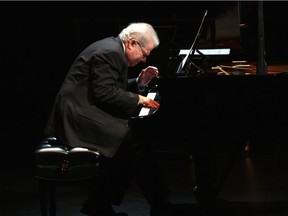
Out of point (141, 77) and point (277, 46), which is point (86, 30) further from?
point (141, 77)

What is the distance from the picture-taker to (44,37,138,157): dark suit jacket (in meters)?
2.74

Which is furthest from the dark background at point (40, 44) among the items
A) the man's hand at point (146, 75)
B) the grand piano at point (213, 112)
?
the grand piano at point (213, 112)

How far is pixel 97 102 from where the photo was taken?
2791mm

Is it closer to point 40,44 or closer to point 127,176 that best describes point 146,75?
point 127,176

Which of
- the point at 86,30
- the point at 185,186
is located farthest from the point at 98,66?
the point at 86,30

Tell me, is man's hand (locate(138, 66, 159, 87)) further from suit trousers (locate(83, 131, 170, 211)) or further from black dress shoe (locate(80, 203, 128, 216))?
black dress shoe (locate(80, 203, 128, 216))

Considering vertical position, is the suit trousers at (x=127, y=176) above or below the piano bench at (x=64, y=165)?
below

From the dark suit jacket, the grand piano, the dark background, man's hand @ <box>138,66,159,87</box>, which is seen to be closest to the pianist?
the dark suit jacket

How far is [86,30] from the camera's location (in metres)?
5.49

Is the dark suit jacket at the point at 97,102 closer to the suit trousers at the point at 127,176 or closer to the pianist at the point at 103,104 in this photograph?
the pianist at the point at 103,104

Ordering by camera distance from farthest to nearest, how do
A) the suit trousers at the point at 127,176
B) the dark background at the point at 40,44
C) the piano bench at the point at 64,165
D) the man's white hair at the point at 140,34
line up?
the dark background at the point at 40,44, the suit trousers at the point at 127,176, the man's white hair at the point at 140,34, the piano bench at the point at 64,165

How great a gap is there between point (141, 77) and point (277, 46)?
7.89ft

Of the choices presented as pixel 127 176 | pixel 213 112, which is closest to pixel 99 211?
pixel 127 176

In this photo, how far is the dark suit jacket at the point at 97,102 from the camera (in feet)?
8.98
